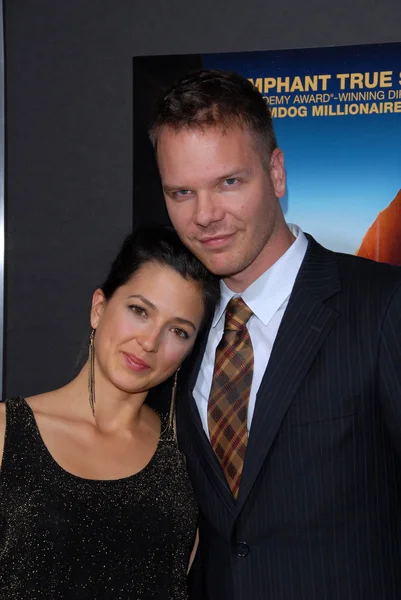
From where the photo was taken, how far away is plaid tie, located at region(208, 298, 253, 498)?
5.52 feet

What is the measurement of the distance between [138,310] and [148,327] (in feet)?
0.16

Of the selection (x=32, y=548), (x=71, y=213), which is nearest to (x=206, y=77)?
(x=32, y=548)

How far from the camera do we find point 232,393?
1.72m

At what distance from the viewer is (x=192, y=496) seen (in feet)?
6.04

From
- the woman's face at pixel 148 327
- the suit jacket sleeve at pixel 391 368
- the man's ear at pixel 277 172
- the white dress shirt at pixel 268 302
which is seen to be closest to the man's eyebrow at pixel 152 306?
the woman's face at pixel 148 327

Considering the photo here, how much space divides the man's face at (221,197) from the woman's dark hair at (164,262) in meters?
0.07

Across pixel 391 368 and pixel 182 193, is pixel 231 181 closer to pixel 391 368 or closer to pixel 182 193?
pixel 182 193

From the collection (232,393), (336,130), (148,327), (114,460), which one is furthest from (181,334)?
(336,130)

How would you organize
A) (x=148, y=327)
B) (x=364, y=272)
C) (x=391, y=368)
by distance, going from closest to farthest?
(x=391, y=368) < (x=364, y=272) < (x=148, y=327)

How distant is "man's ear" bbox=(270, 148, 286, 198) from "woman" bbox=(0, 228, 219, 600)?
247mm

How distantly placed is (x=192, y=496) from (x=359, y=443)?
46cm

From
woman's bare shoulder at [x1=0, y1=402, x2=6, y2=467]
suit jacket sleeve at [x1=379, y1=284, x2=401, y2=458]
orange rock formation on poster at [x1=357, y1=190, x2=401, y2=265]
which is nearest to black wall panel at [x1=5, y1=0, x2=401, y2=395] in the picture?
orange rock formation on poster at [x1=357, y1=190, x2=401, y2=265]

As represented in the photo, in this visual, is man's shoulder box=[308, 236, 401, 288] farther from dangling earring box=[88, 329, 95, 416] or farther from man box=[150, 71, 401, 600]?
dangling earring box=[88, 329, 95, 416]

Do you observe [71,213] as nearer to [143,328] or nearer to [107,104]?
[107,104]
